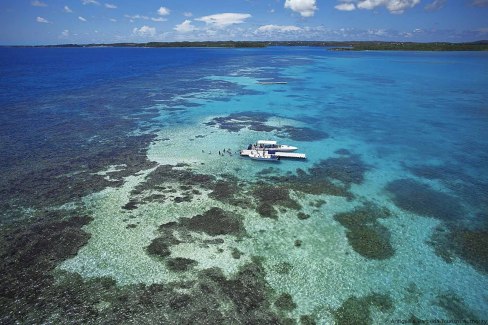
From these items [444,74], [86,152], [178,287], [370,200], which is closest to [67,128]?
[86,152]

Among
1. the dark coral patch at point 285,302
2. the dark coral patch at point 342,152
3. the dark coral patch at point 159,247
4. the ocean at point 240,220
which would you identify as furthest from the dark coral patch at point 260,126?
the dark coral patch at point 285,302

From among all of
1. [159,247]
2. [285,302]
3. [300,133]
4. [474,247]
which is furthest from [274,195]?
[300,133]

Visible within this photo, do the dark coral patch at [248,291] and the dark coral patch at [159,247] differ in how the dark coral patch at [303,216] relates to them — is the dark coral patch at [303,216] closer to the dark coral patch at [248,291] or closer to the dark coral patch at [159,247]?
the dark coral patch at [248,291]

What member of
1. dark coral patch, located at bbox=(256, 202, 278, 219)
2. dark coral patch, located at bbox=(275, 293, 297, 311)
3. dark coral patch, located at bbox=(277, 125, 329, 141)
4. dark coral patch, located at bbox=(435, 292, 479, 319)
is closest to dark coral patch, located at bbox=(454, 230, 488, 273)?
dark coral patch, located at bbox=(435, 292, 479, 319)

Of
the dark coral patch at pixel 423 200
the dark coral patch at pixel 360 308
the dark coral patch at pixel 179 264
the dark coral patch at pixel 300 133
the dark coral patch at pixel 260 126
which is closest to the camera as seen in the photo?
the dark coral patch at pixel 360 308

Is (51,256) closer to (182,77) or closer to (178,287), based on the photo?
(178,287)

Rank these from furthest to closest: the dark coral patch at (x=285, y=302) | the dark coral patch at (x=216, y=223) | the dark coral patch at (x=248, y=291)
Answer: the dark coral patch at (x=216, y=223) → the dark coral patch at (x=285, y=302) → the dark coral patch at (x=248, y=291)
